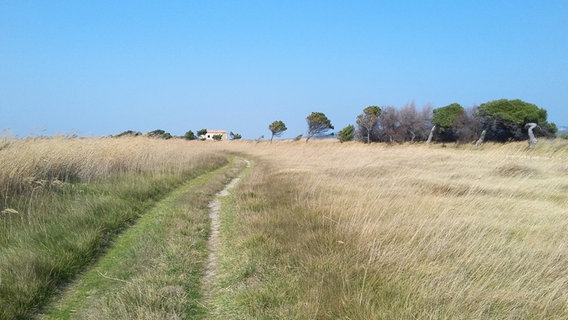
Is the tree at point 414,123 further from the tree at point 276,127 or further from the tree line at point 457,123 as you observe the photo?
the tree at point 276,127

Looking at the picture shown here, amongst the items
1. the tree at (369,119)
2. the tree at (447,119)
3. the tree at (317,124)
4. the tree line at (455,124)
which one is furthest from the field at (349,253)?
the tree at (317,124)

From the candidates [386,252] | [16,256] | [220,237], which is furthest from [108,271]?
[386,252]

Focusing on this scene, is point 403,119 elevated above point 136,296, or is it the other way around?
point 403,119

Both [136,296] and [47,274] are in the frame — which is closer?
[136,296]

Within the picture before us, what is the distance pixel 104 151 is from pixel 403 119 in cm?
3921

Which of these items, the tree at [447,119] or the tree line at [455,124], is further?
the tree at [447,119]

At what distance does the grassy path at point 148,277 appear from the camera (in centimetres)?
398

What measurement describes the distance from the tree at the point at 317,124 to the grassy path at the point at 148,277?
6316cm

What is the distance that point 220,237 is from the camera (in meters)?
7.12

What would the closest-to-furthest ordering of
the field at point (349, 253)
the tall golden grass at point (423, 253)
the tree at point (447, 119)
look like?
the tall golden grass at point (423, 253)
the field at point (349, 253)
the tree at point (447, 119)

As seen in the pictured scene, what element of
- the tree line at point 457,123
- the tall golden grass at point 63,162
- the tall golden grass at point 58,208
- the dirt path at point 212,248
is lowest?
the dirt path at point 212,248

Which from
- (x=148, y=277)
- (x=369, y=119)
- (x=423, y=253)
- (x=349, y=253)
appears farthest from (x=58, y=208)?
(x=369, y=119)

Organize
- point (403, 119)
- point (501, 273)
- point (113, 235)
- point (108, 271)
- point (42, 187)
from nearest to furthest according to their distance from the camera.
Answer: point (501, 273)
point (108, 271)
point (113, 235)
point (42, 187)
point (403, 119)

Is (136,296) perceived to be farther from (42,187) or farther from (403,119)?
(403,119)
